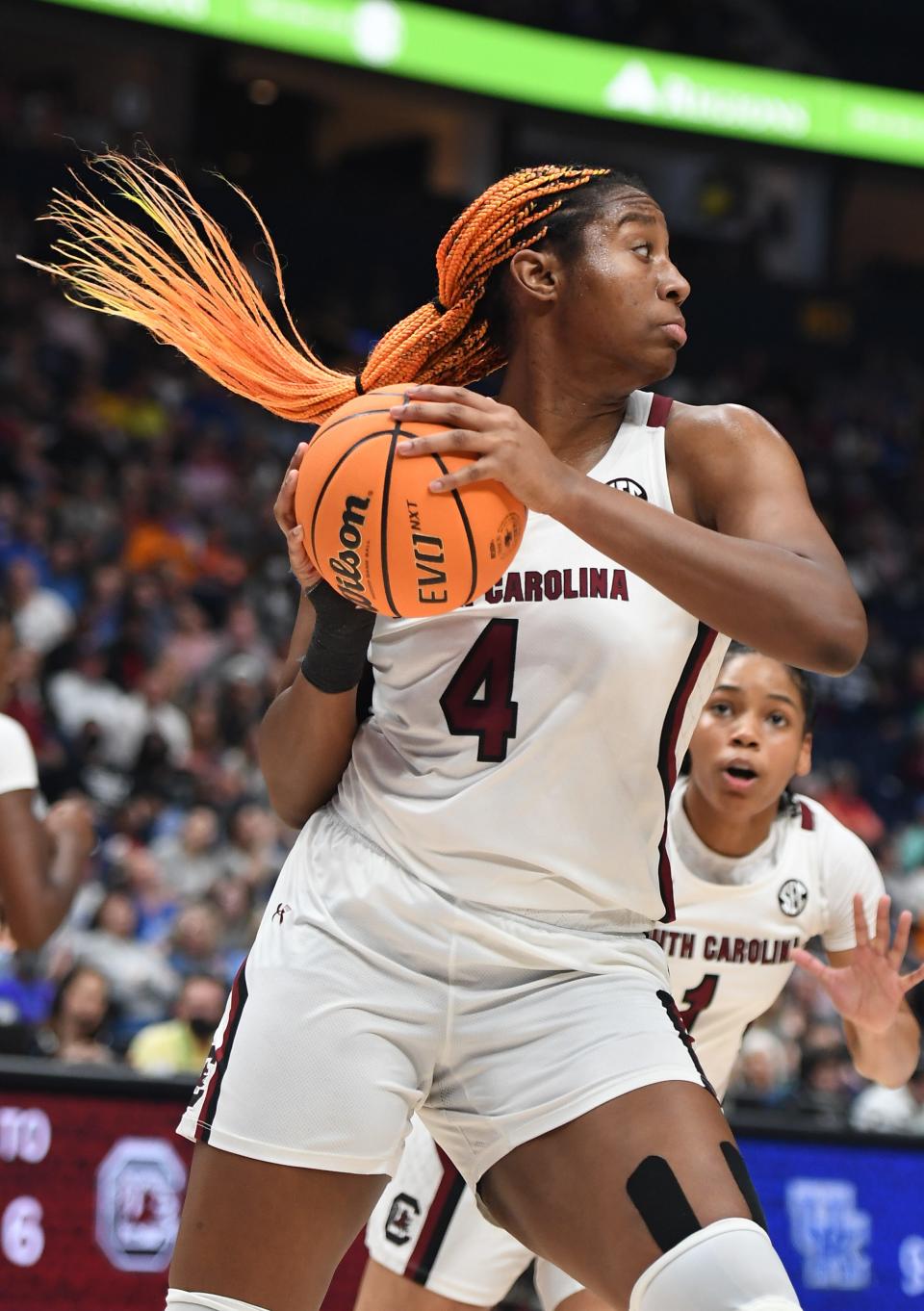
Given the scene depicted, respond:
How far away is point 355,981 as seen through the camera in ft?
7.75

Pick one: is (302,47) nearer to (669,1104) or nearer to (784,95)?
(784,95)

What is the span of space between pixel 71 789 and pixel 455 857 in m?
7.10

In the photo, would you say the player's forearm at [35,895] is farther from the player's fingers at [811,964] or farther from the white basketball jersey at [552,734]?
the player's fingers at [811,964]

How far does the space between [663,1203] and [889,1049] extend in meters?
1.29

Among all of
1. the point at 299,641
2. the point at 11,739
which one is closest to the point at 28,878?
the point at 11,739

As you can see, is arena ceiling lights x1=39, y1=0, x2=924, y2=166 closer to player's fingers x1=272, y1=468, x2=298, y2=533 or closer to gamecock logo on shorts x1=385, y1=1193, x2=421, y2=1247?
gamecock logo on shorts x1=385, y1=1193, x2=421, y2=1247

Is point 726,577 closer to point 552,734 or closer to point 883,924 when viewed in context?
point 552,734

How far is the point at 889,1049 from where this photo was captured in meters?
3.27

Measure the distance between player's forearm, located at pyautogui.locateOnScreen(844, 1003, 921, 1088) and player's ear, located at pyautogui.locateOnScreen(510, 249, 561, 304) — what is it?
153cm

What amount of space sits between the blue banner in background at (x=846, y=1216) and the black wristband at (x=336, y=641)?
269 centimetres

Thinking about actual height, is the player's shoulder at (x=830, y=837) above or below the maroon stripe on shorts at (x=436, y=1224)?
above

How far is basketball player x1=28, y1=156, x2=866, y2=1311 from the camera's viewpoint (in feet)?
7.11

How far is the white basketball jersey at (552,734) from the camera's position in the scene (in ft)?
7.76

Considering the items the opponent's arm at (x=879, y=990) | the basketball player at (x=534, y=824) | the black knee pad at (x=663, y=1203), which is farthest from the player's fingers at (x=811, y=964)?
the black knee pad at (x=663, y=1203)
